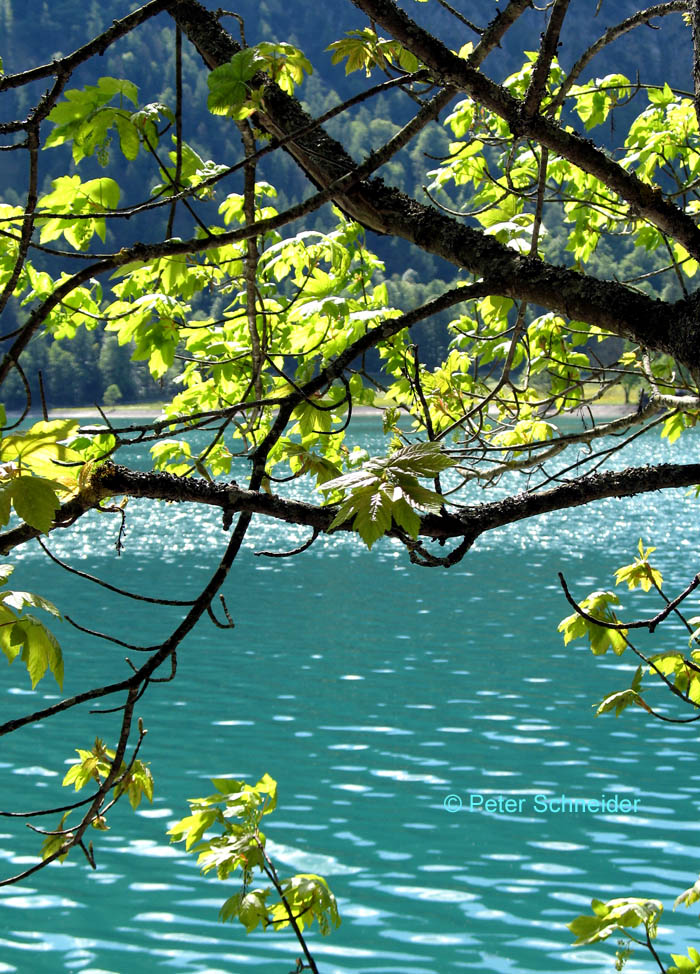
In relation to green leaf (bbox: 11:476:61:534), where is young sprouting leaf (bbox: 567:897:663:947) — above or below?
below

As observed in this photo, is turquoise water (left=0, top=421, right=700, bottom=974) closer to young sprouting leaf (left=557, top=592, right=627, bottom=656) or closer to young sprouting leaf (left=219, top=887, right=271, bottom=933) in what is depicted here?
young sprouting leaf (left=557, top=592, right=627, bottom=656)

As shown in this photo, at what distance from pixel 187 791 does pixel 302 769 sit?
1949 millimetres

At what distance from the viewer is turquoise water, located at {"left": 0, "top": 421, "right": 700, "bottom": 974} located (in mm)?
10359

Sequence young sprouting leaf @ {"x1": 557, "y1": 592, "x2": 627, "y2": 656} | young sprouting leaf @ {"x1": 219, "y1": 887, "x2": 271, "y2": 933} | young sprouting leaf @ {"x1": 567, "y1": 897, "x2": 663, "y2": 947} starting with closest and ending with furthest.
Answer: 1. young sprouting leaf @ {"x1": 219, "y1": 887, "x2": 271, "y2": 933}
2. young sprouting leaf @ {"x1": 567, "y1": 897, "x2": 663, "y2": 947}
3. young sprouting leaf @ {"x1": 557, "y1": 592, "x2": 627, "y2": 656}

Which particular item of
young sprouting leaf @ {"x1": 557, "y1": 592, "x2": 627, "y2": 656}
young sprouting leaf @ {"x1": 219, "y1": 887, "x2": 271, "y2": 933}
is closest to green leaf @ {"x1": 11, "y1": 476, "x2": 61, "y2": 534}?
young sprouting leaf @ {"x1": 219, "y1": 887, "x2": 271, "y2": 933}

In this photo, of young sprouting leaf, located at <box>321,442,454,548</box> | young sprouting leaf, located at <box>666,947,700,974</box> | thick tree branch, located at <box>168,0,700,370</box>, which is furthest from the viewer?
young sprouting leaf, located at <box>666,947,700,974</box>

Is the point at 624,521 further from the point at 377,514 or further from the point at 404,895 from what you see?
the point at 377,514

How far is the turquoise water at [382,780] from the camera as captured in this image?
1036 centimetres

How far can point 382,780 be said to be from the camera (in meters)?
14.9

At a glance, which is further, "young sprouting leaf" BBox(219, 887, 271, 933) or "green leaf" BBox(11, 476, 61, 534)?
"young sprouting leaf" BBox(219, 887, 271, 933)

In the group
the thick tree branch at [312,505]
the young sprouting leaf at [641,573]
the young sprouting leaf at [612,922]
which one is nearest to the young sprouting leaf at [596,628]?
the young sprouting leaf at [641,573]

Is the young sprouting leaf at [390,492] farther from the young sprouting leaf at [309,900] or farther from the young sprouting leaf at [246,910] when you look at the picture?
the young sprouting leaf at [309,900]

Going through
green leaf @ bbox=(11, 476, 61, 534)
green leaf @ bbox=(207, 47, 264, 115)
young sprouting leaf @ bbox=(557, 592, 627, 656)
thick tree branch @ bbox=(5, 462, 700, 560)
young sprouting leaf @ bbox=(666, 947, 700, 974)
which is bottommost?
young sprouting leaf @ bbox=(666, 947, 700, 974)

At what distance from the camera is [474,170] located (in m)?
6.55
